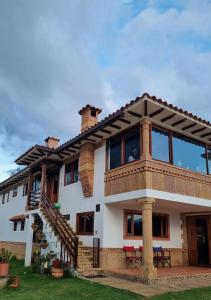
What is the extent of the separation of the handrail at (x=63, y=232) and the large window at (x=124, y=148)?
3433mm

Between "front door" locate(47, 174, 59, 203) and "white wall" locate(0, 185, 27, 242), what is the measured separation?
13.3 feet

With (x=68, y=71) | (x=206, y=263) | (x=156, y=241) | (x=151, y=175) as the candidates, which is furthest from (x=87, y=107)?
(x=206, y=263)

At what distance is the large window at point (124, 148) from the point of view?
12047 mm

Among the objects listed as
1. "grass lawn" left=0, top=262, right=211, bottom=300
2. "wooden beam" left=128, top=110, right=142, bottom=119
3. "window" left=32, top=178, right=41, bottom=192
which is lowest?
"grass lawn" left=0, top=262, right=211, bottom=300

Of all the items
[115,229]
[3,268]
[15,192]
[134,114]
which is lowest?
[3,268]

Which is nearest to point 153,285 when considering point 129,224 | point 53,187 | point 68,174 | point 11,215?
point 129,224

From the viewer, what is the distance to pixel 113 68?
18.6m

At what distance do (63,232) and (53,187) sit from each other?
5896 mm

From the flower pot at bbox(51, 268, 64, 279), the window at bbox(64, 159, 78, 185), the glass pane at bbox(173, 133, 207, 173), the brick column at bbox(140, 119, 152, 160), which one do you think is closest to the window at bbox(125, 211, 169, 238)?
the glass pane at bbox(173, 133, 207, 173)

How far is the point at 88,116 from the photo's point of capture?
15859mm

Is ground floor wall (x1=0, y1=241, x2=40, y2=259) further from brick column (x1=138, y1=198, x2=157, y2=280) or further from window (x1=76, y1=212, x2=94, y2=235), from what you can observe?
brick column (x1=138, y1=198, x2=157, y2=280)

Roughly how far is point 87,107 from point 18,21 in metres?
6.19

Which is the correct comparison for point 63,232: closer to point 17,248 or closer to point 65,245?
point 65,245

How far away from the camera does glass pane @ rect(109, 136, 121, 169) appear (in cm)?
1294
